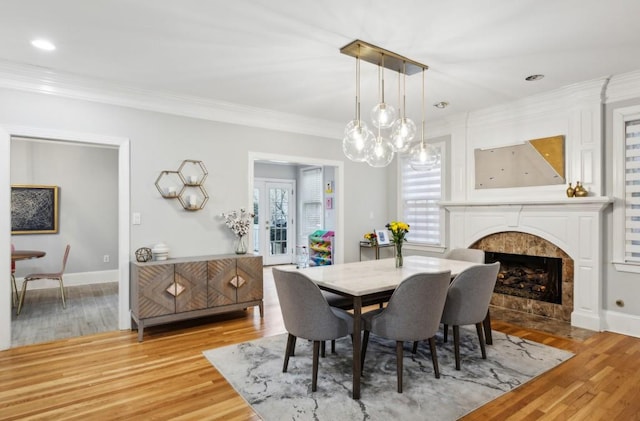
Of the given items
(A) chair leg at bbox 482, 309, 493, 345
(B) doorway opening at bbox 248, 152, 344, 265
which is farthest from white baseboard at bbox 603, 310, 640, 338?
(B) doorway opening at bbox 248, 152, 344, 265

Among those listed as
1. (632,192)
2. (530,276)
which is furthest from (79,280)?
(632,192)

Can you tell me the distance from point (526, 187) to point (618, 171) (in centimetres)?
91

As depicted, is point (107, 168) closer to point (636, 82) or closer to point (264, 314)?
point (264, 314)

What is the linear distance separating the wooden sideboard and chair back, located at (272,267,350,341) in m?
1.64

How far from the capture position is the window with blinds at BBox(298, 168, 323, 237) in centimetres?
803

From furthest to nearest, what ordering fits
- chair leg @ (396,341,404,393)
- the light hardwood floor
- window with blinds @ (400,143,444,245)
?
window with blinds @ (400,143,444,245) → chair leg @ (396,341,404,393) → the light hardwood floor

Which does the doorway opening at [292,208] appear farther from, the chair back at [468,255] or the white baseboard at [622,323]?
the white baseboard at [622,323]

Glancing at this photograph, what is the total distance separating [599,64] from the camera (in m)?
3.30

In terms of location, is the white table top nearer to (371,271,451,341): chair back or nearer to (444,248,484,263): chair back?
(371,271,451,341): chair back

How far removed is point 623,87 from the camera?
3.65 m

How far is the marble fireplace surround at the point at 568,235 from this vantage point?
12.4ft

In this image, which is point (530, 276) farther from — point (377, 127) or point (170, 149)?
point (170, 149)

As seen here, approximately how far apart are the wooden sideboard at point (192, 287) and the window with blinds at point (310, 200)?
3893 mm

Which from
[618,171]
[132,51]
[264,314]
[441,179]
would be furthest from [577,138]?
[132,51]
